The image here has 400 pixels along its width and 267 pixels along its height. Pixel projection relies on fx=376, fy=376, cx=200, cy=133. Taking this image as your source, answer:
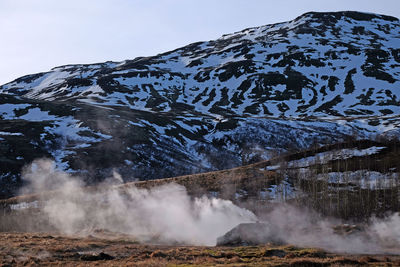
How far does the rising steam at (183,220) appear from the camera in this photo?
4244cm

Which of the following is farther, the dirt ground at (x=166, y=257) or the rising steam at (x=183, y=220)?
the rising steam at (x=183, y=220)

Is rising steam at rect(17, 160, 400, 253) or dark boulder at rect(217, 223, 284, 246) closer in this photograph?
dark boulder at rect(217, 223, 284, 246)

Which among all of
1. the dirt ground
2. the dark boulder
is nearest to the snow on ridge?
the dark boulder

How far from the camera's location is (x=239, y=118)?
6594 inches

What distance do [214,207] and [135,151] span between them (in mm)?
64342

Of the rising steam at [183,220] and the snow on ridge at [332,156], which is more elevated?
the snow on ridge at [332,156]

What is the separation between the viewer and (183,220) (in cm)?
5381

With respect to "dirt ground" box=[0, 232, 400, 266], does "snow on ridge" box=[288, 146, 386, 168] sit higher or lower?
higher

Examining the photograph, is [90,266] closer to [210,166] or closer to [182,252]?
[182,252]

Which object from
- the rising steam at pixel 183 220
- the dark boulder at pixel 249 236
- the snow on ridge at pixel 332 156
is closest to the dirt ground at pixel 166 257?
the dark boulder at pixel 249 236

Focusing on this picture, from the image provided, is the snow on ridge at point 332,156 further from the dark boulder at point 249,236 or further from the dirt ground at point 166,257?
the dirt ground at point 166,257

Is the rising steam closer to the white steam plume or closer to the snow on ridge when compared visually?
the white steam plume

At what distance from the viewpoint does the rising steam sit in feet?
139

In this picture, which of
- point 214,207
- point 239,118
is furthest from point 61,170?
point 239,118
